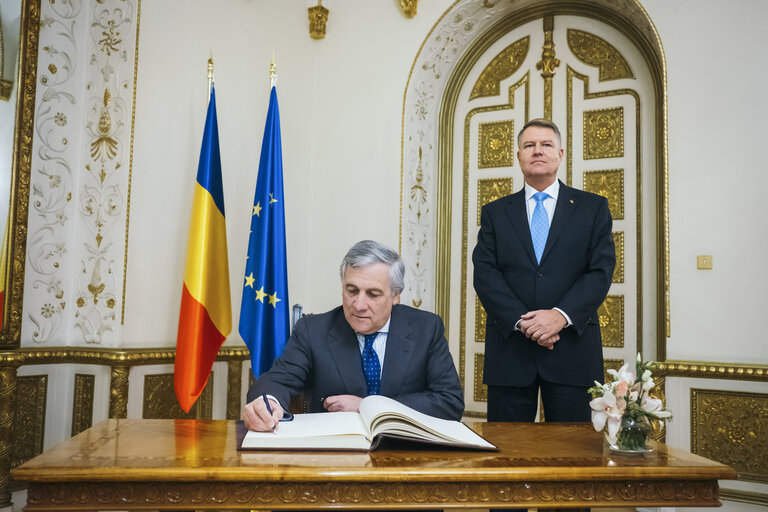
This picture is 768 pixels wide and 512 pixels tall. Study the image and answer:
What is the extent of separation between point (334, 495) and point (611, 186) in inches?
142

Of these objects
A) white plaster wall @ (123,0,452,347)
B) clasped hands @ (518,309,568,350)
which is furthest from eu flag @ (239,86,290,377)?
clasped hands @ (518,309,568,350)

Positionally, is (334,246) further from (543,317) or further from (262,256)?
(543,317)

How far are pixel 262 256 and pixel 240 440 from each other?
8.00 ft

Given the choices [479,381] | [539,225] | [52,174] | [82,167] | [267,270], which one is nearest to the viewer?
[539,225]

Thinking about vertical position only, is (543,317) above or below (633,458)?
above

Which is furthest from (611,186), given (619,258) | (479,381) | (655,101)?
(479,381)

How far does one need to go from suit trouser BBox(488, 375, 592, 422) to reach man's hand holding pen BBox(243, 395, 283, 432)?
115 cm

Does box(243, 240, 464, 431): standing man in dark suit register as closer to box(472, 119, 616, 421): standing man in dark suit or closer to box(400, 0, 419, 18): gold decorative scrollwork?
box(472, 119, 616, 421): standing man in dark suit

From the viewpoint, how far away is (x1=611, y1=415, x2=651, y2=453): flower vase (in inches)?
58.6

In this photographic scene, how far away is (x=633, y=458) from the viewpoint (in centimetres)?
146

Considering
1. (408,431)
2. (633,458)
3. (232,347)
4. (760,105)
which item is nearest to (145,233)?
(232,347)

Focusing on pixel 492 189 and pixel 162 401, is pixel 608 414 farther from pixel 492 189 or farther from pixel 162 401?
pixel 492 189

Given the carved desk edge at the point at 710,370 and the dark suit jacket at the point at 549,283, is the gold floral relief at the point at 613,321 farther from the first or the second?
the dark suit jacket at the point at 549,283

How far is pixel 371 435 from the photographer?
4.81ft
